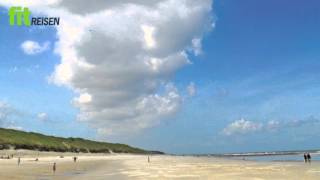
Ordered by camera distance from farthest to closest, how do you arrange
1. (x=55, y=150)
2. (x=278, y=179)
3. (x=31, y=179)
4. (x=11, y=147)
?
(x=55, y=150) → (x=11, y=147) → (x=31, y=179) → (x=278, y=179)

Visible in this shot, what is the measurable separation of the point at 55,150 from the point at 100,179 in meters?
123

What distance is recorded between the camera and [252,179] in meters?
44.9

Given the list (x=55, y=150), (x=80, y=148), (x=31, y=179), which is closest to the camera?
(x=31, y=179)

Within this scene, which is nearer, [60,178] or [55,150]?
[60,178]

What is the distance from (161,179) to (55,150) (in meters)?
126

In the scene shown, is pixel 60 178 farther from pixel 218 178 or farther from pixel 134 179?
pixel 218 178

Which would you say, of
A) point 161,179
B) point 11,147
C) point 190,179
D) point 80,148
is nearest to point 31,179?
point 161,179

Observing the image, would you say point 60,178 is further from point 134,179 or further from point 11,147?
point 11,147

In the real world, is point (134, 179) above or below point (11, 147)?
below

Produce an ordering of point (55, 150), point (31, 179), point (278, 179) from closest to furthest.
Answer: point (278, 179) → point (31, 179) → point (55, 150)

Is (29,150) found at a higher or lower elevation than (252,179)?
higher

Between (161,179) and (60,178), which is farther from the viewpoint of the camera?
(60,178)

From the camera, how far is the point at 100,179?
1907 inches

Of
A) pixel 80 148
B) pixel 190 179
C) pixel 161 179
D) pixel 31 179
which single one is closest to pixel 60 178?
pixel 31 179
